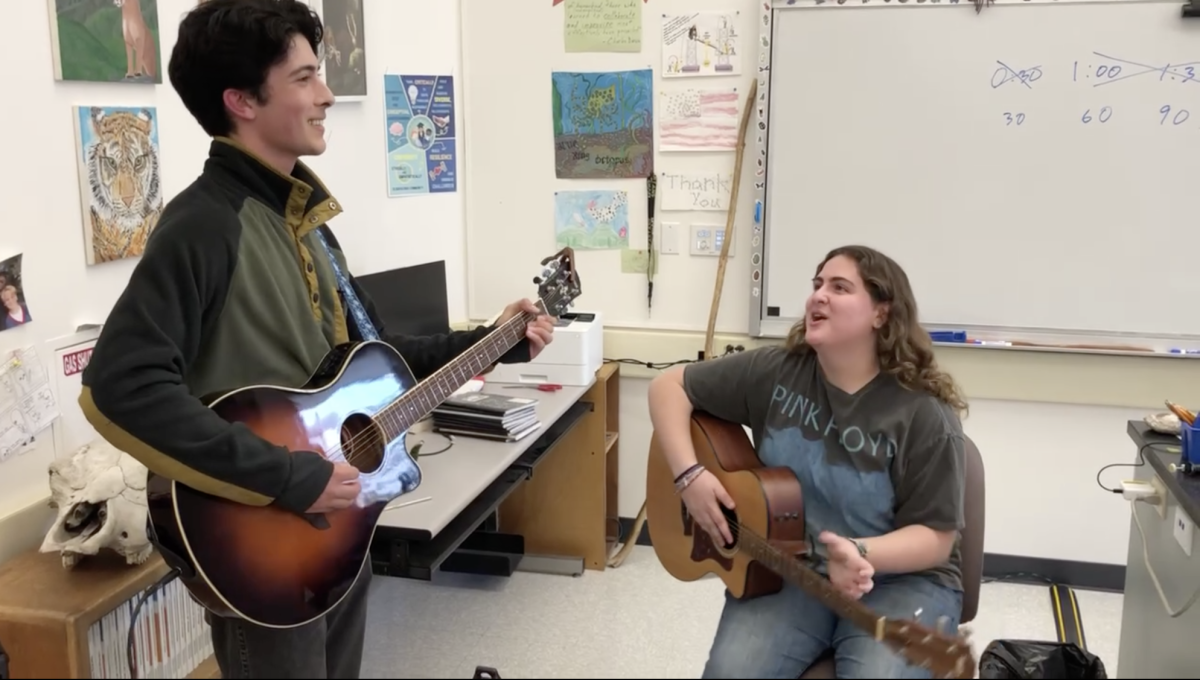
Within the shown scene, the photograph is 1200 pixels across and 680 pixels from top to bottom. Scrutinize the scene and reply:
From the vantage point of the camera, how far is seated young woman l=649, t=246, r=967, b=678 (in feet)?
5.36

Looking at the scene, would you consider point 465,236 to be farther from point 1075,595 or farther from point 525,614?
point 1075,595

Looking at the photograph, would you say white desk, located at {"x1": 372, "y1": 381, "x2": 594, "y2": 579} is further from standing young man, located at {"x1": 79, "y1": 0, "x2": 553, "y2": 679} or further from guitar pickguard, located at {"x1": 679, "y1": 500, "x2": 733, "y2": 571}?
guitar pickguard, located at {"x1": 679, "y1": 500, "x2": 733, "y2": 571}

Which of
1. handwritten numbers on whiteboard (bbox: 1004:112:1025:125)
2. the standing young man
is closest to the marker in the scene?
handwritten numbers on whiteboard (bbox: 1004:112:1025:125)

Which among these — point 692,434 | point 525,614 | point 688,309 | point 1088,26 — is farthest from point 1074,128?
point 525,614

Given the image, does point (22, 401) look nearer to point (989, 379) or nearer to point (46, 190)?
point (46, 190)

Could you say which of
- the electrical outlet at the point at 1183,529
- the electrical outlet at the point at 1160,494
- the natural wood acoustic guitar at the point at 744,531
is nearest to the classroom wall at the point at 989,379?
the electrical outlet at the point at 1160,494

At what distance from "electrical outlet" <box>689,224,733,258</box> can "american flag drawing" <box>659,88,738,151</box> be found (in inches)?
10.5

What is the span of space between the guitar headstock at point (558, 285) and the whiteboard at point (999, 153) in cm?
117

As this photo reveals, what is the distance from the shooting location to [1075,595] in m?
3.14

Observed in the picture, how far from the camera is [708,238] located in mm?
3297

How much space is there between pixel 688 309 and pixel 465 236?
0.88 meters

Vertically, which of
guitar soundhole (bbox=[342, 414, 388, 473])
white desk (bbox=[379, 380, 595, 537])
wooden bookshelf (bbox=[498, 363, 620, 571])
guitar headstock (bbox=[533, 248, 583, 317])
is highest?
guitar headstock (bbox=[533, 248, 583, 317])

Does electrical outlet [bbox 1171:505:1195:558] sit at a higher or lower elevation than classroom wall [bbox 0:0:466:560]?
lower

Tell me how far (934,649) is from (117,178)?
1.89 metres
